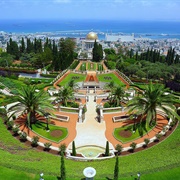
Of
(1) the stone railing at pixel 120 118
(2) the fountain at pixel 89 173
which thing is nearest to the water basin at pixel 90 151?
(1) the stone railing at pixel 120 118

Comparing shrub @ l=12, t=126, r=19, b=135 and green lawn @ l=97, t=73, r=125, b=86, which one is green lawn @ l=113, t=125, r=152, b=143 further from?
green lawn @ l=97, t=73, r=125, b=86

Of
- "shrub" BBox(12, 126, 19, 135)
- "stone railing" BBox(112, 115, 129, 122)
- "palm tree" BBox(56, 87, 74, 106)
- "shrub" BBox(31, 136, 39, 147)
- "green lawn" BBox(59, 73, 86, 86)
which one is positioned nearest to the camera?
"shrub" BBox(31, 136, 39, 147)

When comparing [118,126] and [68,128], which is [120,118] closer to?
[118,126]

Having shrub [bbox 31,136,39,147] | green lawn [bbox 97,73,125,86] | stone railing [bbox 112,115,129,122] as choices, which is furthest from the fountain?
green lawn [bbox 97,73,125,86]

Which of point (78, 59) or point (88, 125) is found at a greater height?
point (78, 59)

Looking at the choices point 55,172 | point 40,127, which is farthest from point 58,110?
point 55,172

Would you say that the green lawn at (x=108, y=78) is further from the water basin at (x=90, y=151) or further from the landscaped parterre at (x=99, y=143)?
the water basin at (x=90, y=151)

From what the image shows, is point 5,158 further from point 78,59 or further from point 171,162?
point 78,59

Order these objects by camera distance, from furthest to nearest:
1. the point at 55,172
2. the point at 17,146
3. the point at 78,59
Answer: the point at 78,59 → the point at 17,146 → the point at 55,172
